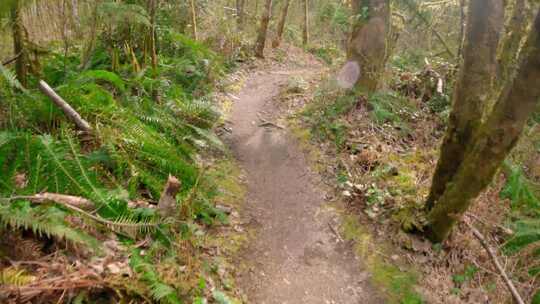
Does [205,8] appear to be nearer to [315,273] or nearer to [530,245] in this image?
[315,273]

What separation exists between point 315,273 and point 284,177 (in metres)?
2.11

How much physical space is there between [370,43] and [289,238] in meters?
5.36

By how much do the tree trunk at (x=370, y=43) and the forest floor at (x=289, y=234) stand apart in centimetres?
230

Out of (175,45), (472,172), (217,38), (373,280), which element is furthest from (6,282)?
(217,38)

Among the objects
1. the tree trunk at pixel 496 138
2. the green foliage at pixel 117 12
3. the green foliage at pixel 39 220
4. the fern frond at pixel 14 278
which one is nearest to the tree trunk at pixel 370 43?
the tree trunk at pixel 496 138

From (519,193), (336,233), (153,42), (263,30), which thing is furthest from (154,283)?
(263,30)

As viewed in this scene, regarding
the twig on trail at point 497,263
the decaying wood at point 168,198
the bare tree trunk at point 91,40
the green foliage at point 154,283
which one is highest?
the bare tree trunk at point 91,40

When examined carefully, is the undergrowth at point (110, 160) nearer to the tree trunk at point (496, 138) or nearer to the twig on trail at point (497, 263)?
the tree trunk at point (496, 138)

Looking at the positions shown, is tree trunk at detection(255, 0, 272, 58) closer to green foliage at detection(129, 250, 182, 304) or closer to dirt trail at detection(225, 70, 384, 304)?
dirt trail at detection(225, 70, 384, 304)

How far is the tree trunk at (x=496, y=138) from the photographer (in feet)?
10.3

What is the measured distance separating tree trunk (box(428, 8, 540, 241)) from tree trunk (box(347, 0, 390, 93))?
4.30 meters

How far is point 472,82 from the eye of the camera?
419 cm

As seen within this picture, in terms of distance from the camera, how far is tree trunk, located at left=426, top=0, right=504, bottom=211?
402 centimetres

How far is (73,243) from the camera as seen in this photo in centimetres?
250
